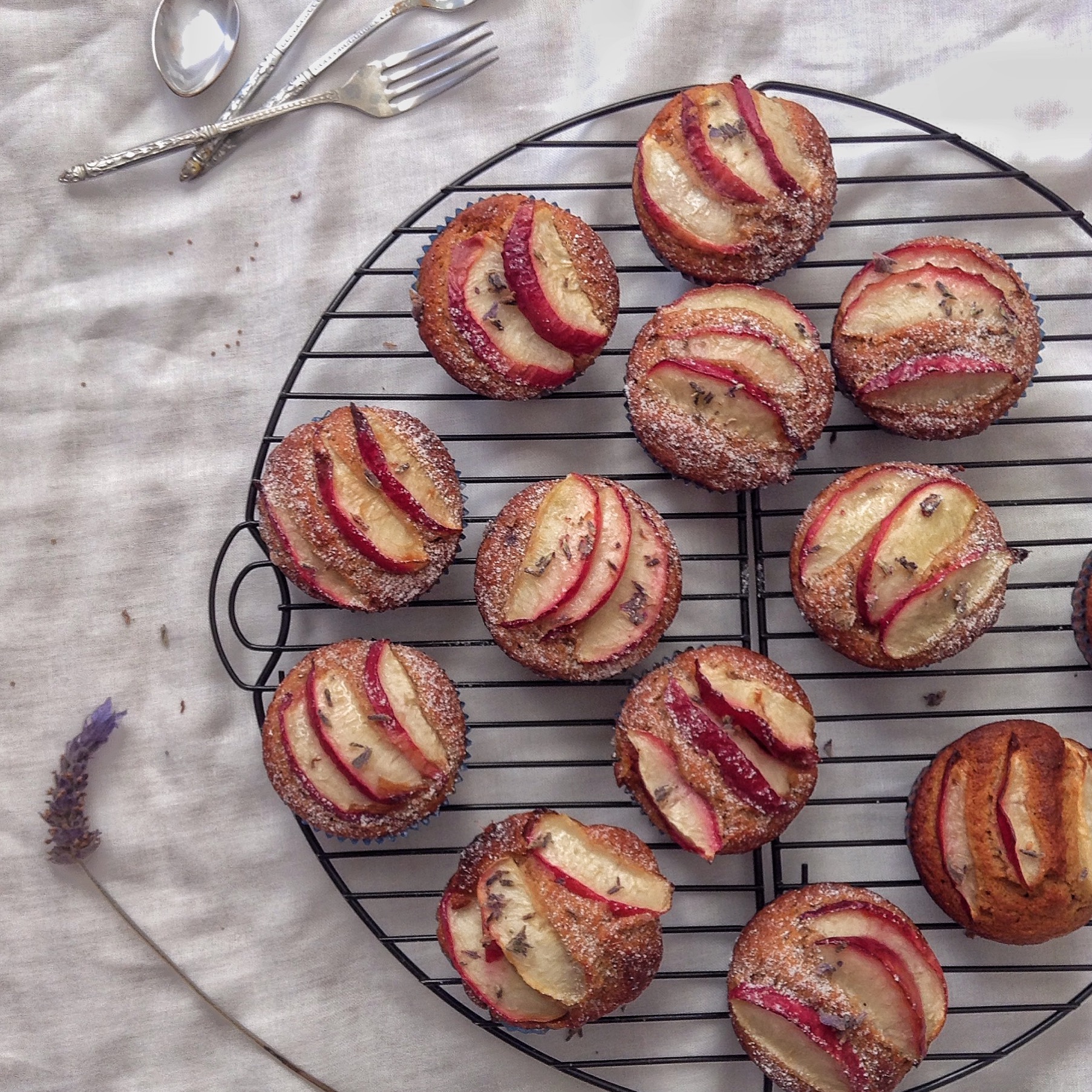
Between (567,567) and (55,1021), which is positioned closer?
(567,567)

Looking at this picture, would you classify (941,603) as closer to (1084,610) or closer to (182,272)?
(1084,610)

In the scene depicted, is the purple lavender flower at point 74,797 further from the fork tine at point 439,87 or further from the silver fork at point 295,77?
the fork tine at point 439,87

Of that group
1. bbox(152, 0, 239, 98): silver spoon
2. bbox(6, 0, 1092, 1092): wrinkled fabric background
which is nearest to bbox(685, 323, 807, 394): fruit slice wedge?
bbox(6, 0, 1092, 1092): wrinkled fabric background

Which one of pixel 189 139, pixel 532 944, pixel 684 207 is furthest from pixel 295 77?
pixel 532 944

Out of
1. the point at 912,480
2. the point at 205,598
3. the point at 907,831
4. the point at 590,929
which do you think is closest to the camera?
the point at 590,929

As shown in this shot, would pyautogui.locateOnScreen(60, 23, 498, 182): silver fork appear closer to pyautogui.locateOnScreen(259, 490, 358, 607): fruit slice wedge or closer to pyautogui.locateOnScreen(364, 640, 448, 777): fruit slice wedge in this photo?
pyautogui.locateOnScreen(259, 490, 358, 607): fruit slice wedge

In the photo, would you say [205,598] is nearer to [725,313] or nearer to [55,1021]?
[55,1021]

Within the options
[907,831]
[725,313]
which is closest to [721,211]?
[725,313]
